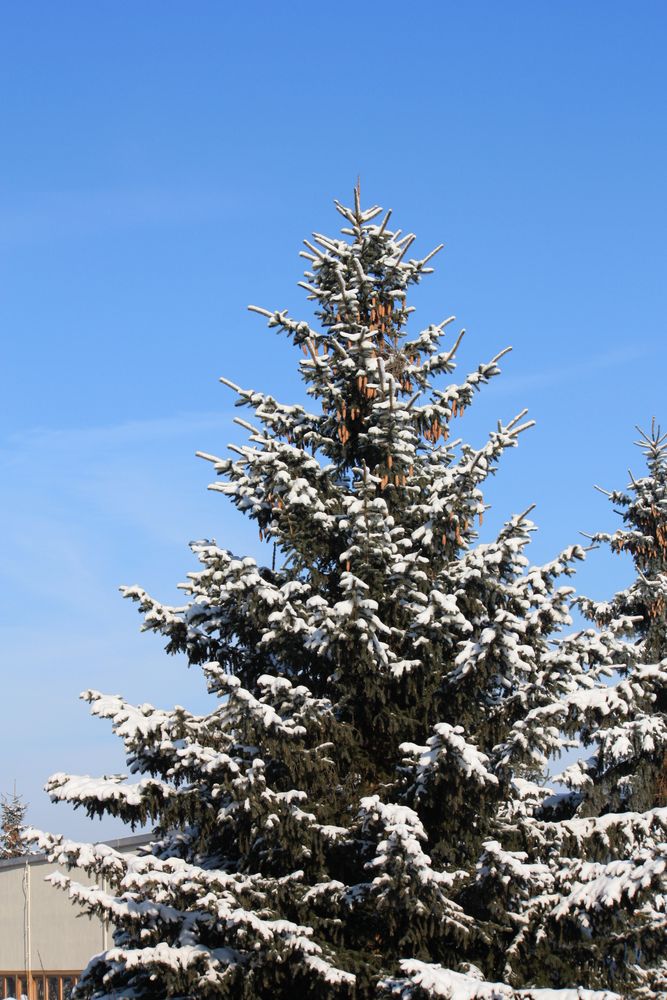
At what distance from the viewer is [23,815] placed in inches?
3231

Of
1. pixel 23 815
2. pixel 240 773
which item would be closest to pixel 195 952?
pixel 240 773

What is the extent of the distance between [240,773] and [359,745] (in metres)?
2.35

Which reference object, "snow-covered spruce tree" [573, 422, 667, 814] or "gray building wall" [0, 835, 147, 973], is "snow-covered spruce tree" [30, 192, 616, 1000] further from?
"gray building wall" [0, 835, 147, 973]

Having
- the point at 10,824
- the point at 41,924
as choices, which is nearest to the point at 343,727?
the point at 41,924

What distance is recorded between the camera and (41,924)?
119 ft

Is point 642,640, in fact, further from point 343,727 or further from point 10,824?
point 10,824

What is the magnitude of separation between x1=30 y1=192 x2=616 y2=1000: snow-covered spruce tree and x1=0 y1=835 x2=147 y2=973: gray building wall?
2013 cm

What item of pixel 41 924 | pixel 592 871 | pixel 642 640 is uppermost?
pixel 642 640

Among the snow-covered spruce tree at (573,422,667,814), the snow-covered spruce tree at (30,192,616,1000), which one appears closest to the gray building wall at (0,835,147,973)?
the snow-covered spruce tree at (573,422,667,814)

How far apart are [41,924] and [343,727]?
26.4 metres

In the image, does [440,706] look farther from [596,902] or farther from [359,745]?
[596,902]

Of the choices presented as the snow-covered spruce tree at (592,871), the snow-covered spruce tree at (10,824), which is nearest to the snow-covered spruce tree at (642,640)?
the snow-covered spruce tree at (592,871)

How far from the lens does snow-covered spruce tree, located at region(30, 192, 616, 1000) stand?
40.4ft

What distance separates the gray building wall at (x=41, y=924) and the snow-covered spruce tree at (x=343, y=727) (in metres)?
20.1
